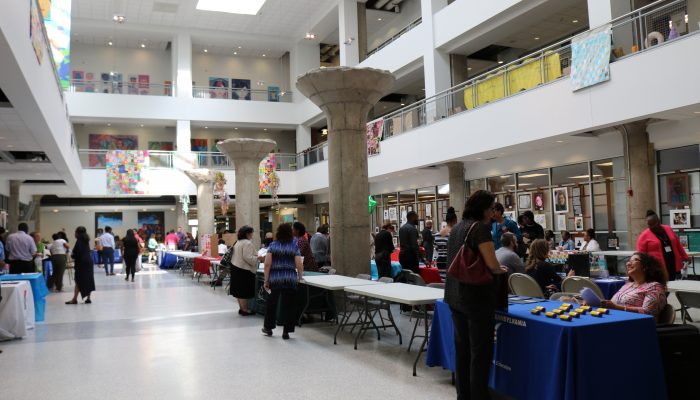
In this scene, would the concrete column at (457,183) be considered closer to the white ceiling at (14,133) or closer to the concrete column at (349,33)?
the concrete column at (349,33)

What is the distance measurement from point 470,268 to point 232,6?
26435mm

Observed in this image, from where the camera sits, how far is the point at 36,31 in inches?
313

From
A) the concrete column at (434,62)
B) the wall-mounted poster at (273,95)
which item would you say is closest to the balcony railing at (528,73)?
the concrete column at (434,62)

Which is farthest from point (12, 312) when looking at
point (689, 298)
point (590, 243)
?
point (590, 243)

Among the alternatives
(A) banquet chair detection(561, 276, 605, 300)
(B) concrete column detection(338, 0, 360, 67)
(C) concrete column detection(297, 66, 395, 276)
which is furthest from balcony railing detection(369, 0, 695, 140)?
(B) concrete column detection(338, 0, 360, 67)

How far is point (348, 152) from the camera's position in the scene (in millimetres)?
10195

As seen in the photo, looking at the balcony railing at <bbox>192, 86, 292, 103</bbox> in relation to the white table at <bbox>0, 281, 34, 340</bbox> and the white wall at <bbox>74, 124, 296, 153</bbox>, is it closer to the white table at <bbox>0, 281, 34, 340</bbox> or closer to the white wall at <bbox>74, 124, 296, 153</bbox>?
the white wall at <bbox>74, 124, 296, 153</bbox>

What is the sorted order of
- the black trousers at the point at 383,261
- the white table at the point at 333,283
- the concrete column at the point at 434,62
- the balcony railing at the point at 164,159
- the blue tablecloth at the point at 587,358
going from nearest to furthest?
the blue tablecloth at the point at 587,358 < the white table at the point at 333,283 < the black trousers at the point at 383,261 < the concrete column at the point at 434,62 < the balcony railing at the point at 164,159

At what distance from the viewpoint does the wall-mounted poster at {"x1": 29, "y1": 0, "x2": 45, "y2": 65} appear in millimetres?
7440

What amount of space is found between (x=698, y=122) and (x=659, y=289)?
9176 mm

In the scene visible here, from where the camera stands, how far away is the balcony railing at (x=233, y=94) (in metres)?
30.8

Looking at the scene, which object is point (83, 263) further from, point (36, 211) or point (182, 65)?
point (36, 211)

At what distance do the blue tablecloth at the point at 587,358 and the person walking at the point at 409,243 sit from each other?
17.9 ft

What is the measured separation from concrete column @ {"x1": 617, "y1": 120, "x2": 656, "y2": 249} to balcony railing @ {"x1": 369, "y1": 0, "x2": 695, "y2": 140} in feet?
6.53
